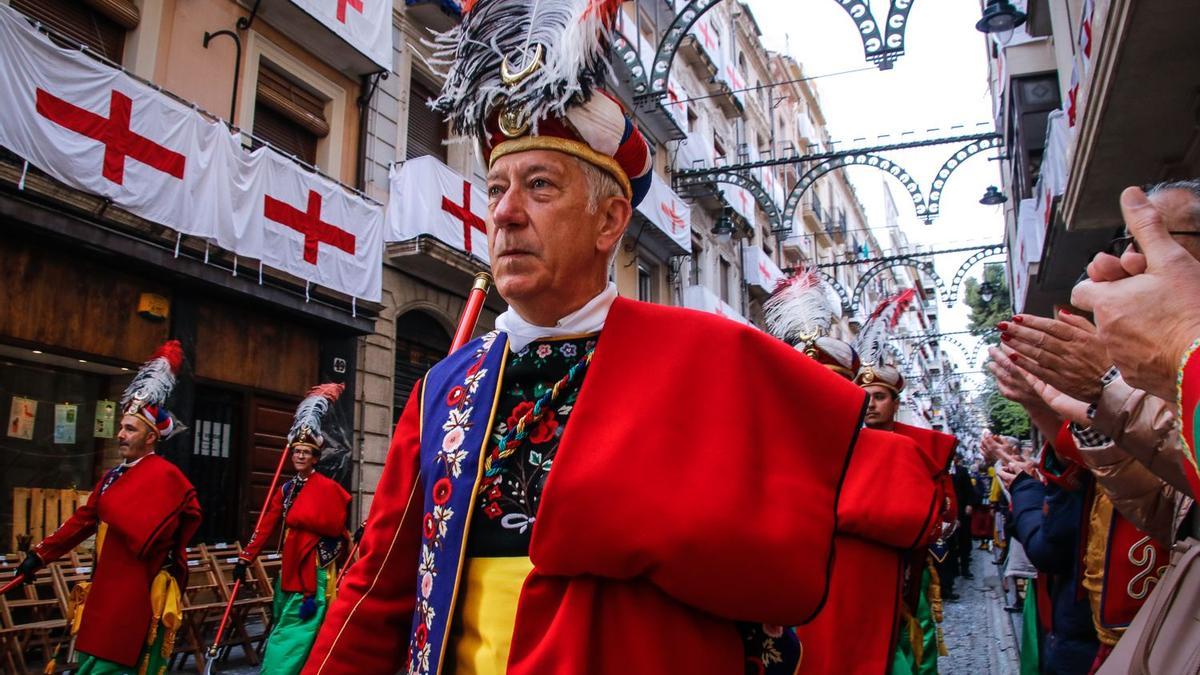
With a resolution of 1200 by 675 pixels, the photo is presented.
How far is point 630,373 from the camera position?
67.4 inches

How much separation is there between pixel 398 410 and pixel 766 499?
12.1 m

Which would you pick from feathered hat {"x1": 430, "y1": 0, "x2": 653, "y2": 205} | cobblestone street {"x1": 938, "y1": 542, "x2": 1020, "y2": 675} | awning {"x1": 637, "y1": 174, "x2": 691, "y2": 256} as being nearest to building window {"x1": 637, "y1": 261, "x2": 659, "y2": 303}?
awning {"x1": 637, "y1": 174, "x2": 691, "y2": 256}

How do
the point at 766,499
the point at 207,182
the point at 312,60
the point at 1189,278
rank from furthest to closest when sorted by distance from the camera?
the point at 312,60
the point at 207,182
the point at 766,499
the point at 1189,278

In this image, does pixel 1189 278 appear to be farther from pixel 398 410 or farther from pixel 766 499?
pixel 398 410

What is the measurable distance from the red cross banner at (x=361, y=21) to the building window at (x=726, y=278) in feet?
54.4

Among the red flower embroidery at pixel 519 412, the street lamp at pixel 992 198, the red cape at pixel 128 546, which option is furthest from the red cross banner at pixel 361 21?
the street lamp at pixel 992 198

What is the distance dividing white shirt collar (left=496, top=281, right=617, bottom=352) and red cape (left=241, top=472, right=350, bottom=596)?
20.2 feet

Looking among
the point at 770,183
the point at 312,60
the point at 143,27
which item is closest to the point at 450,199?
the point at 312,60

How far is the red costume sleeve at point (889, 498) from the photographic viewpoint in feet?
11.1

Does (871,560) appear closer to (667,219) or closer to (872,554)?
(872,554)

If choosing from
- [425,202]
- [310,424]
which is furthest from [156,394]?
[425,202]

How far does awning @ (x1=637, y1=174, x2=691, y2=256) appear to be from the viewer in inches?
764

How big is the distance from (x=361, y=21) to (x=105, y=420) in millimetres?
6023

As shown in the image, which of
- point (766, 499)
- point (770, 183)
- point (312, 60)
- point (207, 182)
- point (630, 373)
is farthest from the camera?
point (770, 183)
